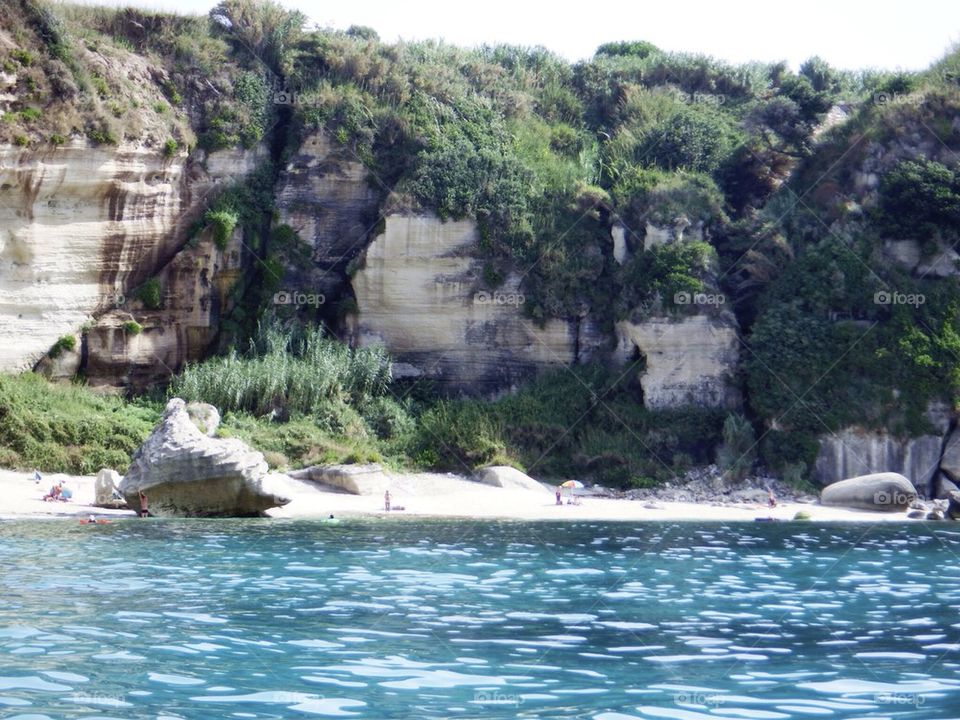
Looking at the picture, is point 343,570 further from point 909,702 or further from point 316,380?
point 316,380

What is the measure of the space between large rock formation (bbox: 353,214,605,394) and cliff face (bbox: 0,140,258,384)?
184 inches

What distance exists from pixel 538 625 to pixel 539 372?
2200cm

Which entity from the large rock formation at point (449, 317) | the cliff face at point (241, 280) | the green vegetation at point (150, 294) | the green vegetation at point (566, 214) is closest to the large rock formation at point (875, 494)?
the green vegetation at point (566, 214)

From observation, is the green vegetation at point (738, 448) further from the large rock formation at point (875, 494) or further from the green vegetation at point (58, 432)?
the green vegetation at point (58, 432)

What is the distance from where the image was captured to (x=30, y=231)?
99.0ft

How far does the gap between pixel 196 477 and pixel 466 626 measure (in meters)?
12.4

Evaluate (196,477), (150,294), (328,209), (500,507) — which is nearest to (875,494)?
(500,507)

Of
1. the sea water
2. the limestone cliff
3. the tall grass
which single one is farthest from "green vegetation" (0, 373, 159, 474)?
the limestone cliff

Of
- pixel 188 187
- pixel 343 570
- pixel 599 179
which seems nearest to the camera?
pixel 343 570

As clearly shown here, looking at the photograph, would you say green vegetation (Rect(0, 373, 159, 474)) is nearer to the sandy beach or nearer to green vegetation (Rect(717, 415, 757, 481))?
the sandy beach

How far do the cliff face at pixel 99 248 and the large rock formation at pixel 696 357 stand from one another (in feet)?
42.6

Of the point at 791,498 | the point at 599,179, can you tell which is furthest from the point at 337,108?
the point at 791,498

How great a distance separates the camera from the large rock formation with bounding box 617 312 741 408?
106 ft

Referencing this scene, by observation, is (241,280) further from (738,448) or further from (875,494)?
(875,494)
